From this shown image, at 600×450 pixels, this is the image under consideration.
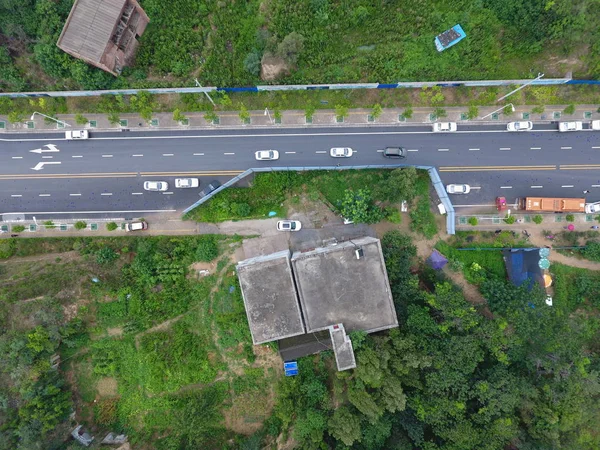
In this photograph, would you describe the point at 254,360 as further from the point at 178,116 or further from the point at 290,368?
the point at 178,116

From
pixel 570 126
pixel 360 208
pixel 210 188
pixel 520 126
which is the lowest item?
pixel 360 208

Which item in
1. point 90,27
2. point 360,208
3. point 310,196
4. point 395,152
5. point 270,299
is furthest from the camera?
point 310,196

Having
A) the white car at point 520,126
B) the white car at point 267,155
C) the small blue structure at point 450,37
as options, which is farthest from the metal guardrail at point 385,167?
the small blue structure at point 450,37

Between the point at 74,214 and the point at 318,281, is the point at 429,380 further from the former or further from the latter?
the point at 74,214

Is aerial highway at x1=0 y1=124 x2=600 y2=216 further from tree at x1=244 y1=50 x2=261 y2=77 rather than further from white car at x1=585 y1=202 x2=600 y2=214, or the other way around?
tree at x1=244 y1=50 x2=261 y2=77

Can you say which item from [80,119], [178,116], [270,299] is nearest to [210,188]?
[178,116]

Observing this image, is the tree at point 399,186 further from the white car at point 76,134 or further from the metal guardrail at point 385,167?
the white car at point 76,134

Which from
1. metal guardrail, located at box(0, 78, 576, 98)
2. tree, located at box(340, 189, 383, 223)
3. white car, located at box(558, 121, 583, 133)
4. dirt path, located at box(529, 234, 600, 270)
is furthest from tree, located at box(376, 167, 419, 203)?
white car, located at box(558, 121, 583, 133)
